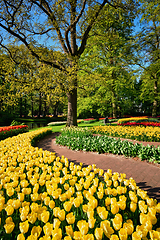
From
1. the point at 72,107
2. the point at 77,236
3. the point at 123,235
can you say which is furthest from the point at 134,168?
the point at 72,107

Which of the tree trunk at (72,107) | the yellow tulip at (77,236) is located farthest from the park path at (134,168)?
the tree trunk at (72,107)

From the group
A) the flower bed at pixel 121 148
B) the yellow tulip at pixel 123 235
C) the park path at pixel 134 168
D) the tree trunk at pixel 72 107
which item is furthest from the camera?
the tree trunk at pixel 72 107

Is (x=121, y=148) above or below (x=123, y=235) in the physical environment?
below

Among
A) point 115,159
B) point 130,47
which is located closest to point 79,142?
point 115,159

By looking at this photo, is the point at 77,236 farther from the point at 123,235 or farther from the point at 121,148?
the point at 121,148

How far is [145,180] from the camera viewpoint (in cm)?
356

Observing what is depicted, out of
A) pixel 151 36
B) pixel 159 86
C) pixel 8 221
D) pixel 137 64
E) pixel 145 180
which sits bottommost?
pixel 145 180

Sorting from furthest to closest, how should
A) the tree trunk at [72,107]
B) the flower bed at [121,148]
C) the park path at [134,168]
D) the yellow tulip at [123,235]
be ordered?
1. the tree trunk at [72,107]
2. the flower bed at [121,148]
3. the park path at [134,168]
4. the yellow tulip at [123,235]

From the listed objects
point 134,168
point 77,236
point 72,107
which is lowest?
point 134,168

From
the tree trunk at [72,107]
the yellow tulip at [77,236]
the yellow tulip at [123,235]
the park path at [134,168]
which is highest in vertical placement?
the tree trunk at [72,107]

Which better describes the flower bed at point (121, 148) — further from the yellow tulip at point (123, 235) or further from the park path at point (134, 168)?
the yellow tulip at point (123, 235)

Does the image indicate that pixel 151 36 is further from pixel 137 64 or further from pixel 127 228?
pixel 127 228

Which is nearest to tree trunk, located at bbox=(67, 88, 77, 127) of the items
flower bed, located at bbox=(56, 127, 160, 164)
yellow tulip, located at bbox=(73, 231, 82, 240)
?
flower bed, located at bbox=(56, 127, 160, 164)

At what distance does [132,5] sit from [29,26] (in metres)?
8.14
